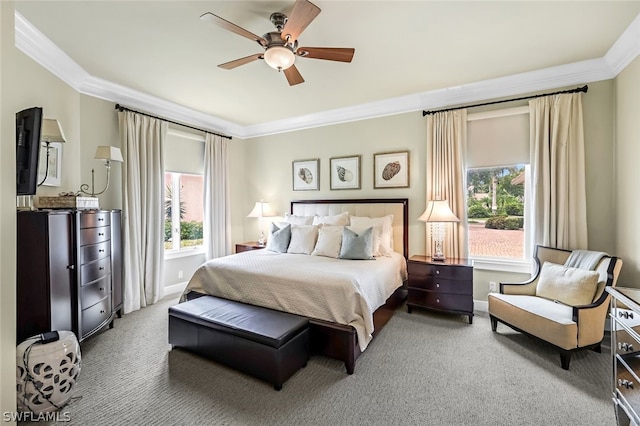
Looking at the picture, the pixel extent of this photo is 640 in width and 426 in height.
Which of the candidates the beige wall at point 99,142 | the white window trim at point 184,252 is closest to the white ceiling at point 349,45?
the beige wall at point 99,142

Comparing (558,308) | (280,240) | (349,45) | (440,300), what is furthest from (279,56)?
(558,308)

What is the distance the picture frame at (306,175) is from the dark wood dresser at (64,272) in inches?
111

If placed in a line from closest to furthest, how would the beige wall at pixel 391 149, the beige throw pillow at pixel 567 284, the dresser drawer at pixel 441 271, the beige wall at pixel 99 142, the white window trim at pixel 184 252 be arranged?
the beige throw pillow at pixel 567 284, the beige wall at pixel 391 149, the dresser drawer at pixel 441 271, the beige wall at pixel 99 142, the white window trim at pixel 184 252

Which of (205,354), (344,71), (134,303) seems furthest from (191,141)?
(205,354)

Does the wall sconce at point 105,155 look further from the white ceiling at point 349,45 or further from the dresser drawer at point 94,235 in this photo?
the white ceiling at point 349,45

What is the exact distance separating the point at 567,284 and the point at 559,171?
4.24ft

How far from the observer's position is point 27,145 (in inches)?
70.8

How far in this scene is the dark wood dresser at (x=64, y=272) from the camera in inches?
87.2

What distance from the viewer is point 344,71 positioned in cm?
318

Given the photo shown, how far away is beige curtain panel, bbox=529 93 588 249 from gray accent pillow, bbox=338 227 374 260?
196 cm

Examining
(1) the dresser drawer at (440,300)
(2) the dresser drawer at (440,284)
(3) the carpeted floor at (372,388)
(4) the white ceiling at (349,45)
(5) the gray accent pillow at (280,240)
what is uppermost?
(4) the white ceiling at (349,45)

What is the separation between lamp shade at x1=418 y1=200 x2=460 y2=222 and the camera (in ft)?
11.4

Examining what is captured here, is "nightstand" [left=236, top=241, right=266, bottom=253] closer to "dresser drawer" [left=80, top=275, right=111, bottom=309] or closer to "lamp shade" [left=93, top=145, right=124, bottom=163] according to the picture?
"dresser drawer" [left=80, top=275, right=111, bottom=309]

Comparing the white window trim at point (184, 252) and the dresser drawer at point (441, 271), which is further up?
the white window trim at point (184, 252)
